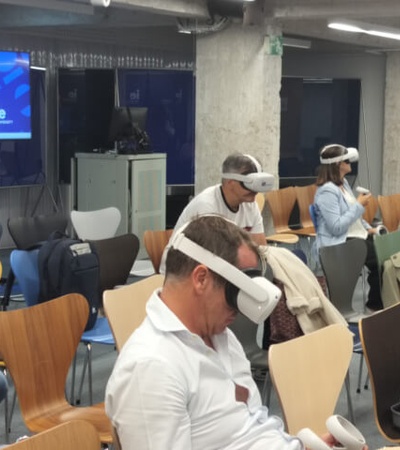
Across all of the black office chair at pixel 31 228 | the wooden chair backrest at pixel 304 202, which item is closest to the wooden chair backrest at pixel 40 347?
the black office chair at pixel 31 228

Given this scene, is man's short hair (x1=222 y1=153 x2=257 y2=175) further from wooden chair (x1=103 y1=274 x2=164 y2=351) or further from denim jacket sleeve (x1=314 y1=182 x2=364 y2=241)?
denim jacket sleeve (x1=314 y1=182 x2=364 y2=241)

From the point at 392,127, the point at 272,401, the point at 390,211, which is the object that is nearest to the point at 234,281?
the point at 272,401

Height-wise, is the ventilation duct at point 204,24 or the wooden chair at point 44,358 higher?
the ventilation duct at point 204,24

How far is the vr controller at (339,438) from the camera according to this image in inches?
92.5

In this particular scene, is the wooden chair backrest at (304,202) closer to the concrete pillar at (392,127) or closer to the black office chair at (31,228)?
the concrete pillar at (392,127)

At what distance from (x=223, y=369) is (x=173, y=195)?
9405 mm

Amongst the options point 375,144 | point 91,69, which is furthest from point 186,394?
point 375,144

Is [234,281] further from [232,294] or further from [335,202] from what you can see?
[335,202]

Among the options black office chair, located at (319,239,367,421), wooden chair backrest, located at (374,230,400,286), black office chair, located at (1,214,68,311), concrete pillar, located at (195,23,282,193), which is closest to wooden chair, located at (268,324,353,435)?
black office chair, located at (319,239,367,421)

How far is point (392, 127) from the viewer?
498 inches

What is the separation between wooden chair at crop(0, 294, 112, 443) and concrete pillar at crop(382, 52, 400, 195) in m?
9.44

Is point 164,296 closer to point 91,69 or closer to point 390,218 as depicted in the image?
point 390,218

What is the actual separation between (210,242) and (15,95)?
27.5ft

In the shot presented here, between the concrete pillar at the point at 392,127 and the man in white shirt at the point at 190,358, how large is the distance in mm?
10839
